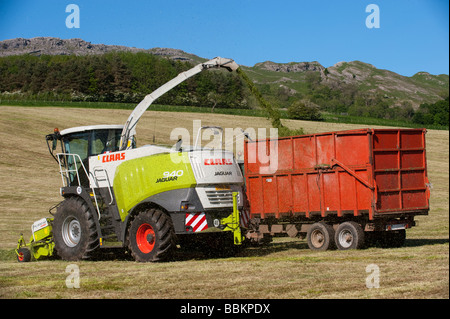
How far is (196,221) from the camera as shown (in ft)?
38.9

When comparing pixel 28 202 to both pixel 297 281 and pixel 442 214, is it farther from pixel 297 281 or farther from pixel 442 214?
pixel 297 281

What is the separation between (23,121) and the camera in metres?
44.7

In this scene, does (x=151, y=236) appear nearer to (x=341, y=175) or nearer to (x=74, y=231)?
(x=74, y=231)

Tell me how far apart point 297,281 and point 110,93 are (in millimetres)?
56694

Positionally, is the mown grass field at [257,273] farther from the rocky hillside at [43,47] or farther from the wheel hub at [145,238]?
the rocky hillside at [43,47]

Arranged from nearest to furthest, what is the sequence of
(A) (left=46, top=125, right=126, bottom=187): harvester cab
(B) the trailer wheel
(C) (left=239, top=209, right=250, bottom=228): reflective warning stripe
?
(B) the trailer wheel
(C) (left=239, top=209, right=250, bottom=228): reflective warning stripe
(A) (left=46, top=125, right=126, bottom=187): harvester cab

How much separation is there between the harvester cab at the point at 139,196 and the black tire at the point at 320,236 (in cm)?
196

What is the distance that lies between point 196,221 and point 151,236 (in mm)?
989

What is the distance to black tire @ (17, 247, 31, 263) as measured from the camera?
13.5 m

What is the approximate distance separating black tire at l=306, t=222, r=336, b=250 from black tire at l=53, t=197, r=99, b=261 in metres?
5.07

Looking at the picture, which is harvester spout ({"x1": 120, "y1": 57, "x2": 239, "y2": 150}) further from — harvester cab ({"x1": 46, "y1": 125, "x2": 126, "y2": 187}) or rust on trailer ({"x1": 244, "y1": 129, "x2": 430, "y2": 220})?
rust on trailer ({"x1": 244, "y1": 129, "x2": 430, "y2": 220})

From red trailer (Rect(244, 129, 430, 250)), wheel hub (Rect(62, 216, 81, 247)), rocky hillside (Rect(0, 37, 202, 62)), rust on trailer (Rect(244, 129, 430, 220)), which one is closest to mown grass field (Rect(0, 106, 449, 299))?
wheel hub (Rect(62, 216, 81, 247))

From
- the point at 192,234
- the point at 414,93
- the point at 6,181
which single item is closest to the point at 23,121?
the point at 6,181

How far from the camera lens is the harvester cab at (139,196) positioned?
463 inches
